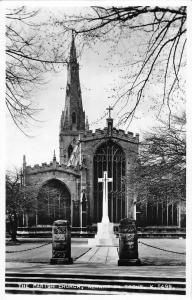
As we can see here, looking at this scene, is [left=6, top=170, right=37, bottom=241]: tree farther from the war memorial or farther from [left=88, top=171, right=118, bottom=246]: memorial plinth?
[left=88, top=171, right=118, bottom=246]: memorial plinth

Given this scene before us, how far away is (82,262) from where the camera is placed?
10141mm

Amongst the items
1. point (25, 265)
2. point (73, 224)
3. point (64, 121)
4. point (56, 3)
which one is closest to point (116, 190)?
point (73, 224)

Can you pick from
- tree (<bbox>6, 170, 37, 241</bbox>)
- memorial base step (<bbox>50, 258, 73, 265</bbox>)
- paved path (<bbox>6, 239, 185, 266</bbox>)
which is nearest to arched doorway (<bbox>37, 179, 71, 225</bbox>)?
tree (<bbox>6, 170, 37, 241</bbox>)

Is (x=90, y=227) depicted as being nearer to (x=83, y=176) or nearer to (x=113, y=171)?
(x=83, y=176)

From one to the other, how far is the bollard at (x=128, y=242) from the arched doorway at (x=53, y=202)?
1470mm

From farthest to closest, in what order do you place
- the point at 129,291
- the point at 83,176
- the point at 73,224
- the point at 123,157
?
1. the point at 83,176
2. the point at 73,224
3. the point at 123,157
4. the point at 129,291

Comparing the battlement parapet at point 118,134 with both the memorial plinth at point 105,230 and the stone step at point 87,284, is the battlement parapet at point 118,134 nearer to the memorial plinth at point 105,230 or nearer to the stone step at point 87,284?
the memorial plinth at point 105,230

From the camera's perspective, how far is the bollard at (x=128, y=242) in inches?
400

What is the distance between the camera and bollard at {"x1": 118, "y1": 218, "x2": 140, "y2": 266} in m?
10.1

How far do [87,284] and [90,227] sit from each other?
14.1ft

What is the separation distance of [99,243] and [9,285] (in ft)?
15.1

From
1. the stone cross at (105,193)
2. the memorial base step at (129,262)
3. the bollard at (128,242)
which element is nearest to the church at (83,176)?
the stone cross at (105,193)

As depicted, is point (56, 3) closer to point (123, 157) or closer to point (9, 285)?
point (123, 157)

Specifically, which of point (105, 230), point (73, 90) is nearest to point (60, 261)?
point (105, 230)
